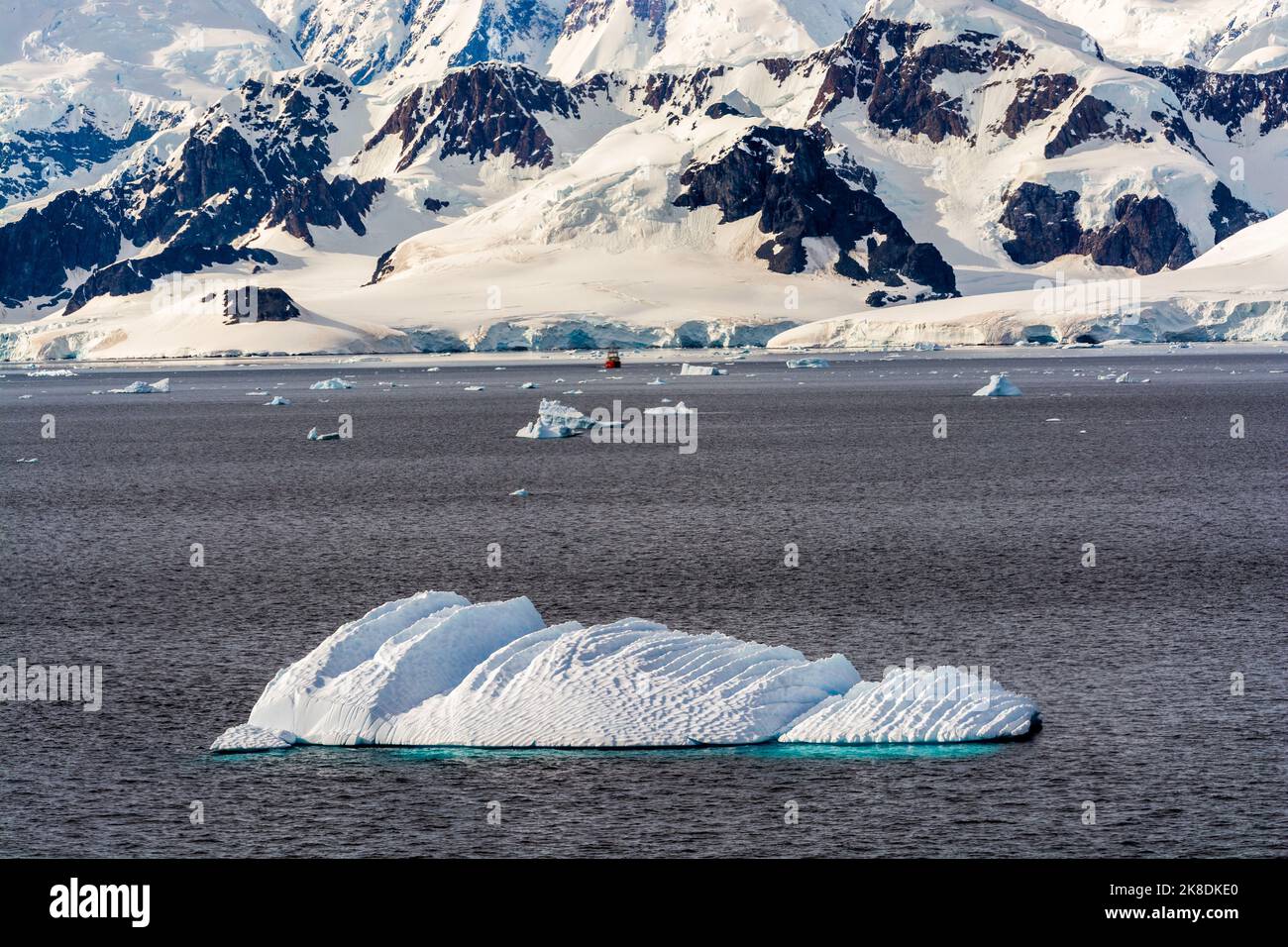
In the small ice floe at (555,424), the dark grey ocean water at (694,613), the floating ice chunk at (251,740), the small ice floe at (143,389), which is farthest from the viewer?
the small ice floe at (143,389)

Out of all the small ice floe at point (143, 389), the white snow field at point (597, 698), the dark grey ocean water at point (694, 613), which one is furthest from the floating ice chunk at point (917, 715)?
the small ice floe at point (143, 389)

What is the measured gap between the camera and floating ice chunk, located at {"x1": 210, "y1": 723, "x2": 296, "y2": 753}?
2266 cm

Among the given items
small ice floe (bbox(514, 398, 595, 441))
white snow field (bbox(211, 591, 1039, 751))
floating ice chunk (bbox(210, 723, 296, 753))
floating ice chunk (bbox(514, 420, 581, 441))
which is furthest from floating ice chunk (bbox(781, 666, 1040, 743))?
floating ice chunk (bbox(514, 420, 581, 441))

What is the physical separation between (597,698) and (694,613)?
359 inches

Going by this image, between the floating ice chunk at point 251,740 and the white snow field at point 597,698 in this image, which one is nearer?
the floating ice chunk at point 251,740

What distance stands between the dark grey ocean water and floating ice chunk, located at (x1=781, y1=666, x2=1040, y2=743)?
35 cm

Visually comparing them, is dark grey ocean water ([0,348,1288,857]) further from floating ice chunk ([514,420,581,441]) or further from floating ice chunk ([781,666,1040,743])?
floating ice chunk ([514,420,581,441])

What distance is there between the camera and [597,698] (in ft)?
76.6

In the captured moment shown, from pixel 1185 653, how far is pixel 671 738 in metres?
9.31

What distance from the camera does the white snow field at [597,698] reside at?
22.9m

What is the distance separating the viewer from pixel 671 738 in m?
22.7

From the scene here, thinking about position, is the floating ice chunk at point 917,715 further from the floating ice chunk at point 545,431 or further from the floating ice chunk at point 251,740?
the floating ice chunk at point 545,431

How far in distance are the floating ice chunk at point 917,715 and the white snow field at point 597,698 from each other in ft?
0.06
